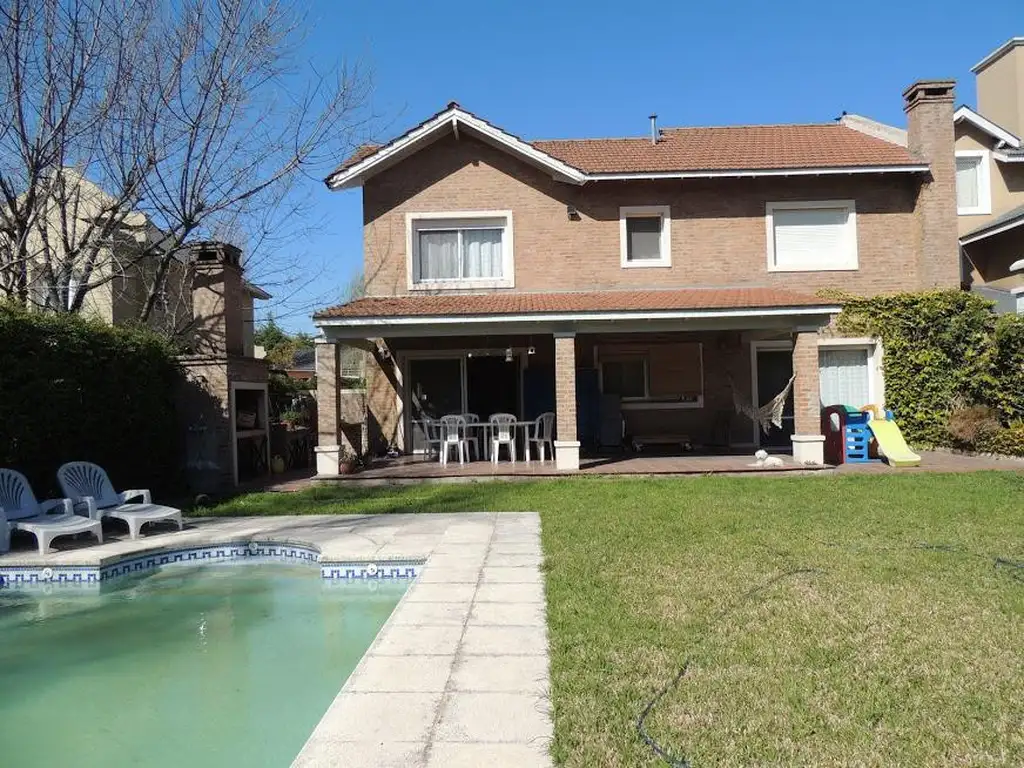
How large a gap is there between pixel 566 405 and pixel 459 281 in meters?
4.62

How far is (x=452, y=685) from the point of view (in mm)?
4199

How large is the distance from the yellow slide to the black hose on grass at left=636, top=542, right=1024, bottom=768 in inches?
266

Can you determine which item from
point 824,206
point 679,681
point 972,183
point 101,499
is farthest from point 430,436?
point 972,183

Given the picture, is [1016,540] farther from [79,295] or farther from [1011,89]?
[1011,89]

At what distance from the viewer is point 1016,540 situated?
7320 millimetres

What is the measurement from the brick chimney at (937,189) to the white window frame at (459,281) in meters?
9.18

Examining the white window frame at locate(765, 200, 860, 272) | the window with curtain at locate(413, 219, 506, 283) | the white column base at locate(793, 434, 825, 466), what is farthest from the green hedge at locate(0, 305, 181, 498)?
the white window frame at locate(765, 200, 860, 272)

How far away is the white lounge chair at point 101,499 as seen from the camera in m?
9.21

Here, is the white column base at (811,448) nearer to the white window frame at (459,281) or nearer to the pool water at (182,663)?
the white window frame at (459,281)

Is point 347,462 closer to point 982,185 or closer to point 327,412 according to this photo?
point 327,412

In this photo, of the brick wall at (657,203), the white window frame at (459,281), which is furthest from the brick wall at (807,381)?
the white window frame at (459,281)

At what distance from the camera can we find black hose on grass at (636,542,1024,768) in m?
3.34

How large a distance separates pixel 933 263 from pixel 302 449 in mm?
15060

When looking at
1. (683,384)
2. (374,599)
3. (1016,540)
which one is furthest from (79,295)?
(1016,540)
